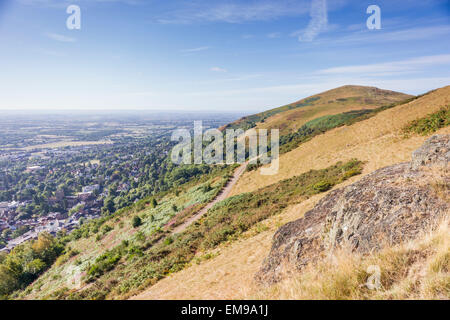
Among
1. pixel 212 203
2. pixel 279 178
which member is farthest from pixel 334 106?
pixel 212 203

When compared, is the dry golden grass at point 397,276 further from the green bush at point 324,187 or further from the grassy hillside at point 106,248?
the grassy hillside at point 106,248

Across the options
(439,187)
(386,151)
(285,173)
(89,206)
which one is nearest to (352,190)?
(439,187)

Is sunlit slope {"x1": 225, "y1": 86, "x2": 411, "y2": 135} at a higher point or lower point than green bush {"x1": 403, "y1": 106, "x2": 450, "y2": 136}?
higher

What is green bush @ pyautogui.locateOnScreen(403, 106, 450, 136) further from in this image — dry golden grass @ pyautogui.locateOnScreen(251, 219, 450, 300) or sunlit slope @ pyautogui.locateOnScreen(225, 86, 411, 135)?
sunlit slope @ pyautogui.locateOnScreen(225, 86, 411, 135)

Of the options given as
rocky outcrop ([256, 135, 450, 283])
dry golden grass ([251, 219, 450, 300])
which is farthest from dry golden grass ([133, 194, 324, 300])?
dry golden grass ([251, 219, 450, 300])

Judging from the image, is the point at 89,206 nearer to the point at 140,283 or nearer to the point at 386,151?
the point at 140,283
